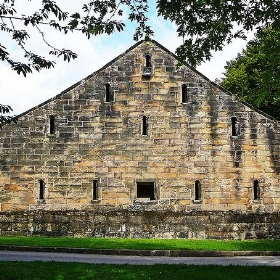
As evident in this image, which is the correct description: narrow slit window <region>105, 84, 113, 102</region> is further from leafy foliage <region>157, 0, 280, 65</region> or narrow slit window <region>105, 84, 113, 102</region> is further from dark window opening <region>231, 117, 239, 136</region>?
leafy foliage <region>157, 0, 280, 65</region>

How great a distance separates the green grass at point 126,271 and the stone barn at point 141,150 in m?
11.2

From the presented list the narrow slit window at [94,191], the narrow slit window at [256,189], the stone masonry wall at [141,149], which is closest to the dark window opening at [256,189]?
the narrow slit window at [256,189]

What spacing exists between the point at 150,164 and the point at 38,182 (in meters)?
5.96

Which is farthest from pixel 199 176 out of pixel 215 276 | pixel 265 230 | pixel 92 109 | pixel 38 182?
pixel 215 276

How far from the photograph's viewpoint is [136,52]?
1041 inches

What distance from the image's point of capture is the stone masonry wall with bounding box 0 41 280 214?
24812mm

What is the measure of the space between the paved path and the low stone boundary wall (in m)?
6.28

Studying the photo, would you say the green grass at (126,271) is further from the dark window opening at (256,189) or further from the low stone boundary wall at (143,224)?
the dark window opening at (256,189)

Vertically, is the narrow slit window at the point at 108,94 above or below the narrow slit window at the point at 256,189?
above

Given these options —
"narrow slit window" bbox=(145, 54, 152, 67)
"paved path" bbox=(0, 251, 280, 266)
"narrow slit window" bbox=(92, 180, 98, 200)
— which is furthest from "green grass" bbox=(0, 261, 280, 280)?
"narrow slit window" bbox=(145, 54, 152, 67)

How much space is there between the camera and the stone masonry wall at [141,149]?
24812mm

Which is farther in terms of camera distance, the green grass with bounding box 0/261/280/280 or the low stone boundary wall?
the low stone boundary wall

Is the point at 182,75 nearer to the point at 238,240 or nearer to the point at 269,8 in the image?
the point at 238,240

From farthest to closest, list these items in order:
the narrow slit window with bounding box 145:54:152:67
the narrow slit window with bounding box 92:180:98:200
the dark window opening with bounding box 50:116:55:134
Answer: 1. the narrow slit window with bounding box 145:54:152:67
2. the dark window opening with bounding box 50:116:55:134
3. the narrow slit window with bounding box 92:180:98:200
